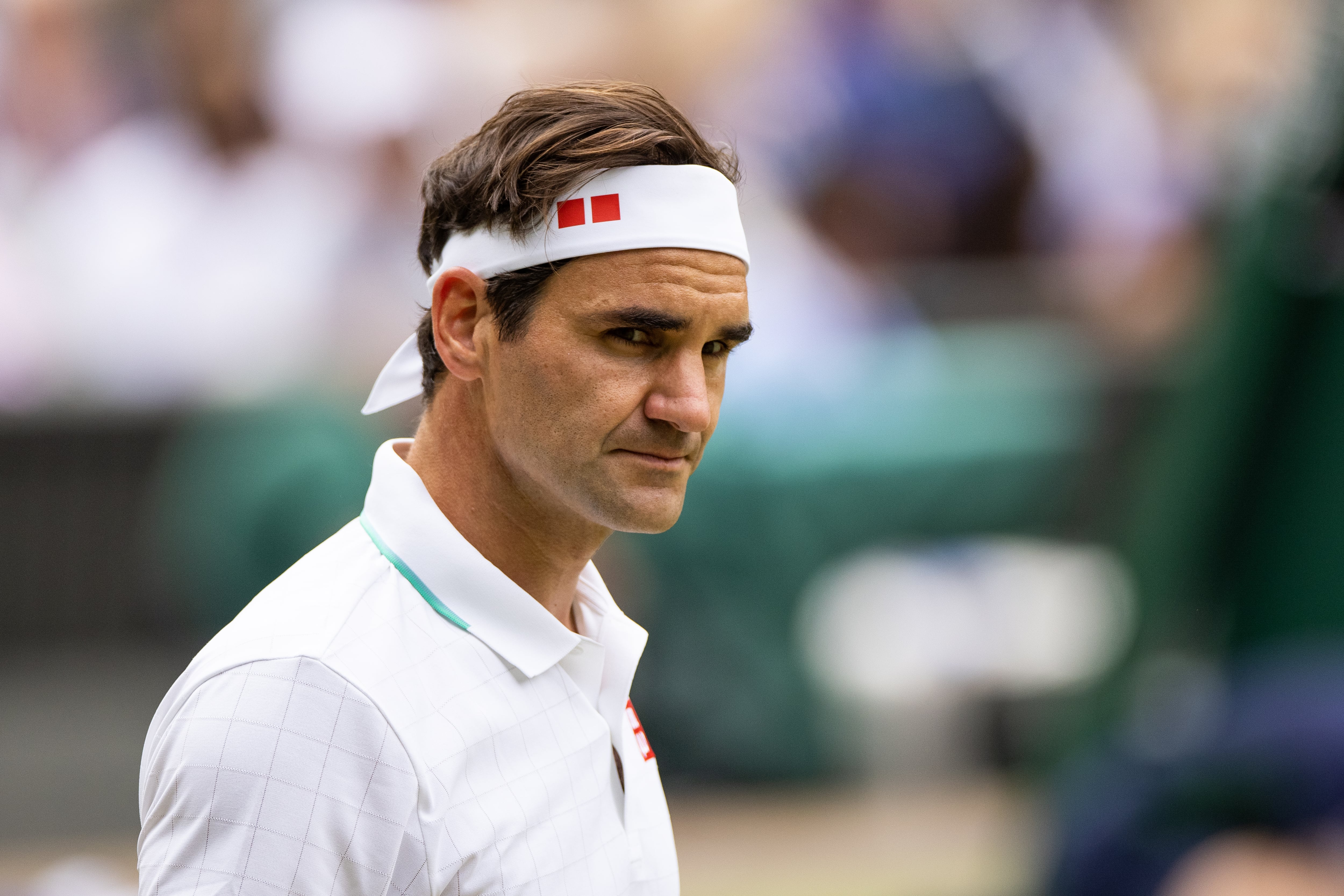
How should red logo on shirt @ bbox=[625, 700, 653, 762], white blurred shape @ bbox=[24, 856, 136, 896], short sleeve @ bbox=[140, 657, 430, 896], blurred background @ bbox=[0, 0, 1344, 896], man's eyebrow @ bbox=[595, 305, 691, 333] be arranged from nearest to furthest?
short sleeve @ bbox=[140, 657, 430, 896]
man's eyebrow @ bbox=[595, 305, 691, 333]
red logo on shirt @ bbox=[625, 700, 653, 762]
white blurred shape @ bbox=[24, 856, 136, 896]
blurred background @ bbox=[0, 0, 1344, 896]

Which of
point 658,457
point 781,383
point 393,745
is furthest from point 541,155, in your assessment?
point 781,383

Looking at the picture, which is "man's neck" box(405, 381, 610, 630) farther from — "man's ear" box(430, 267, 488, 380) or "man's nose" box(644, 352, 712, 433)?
"man's nose" box(644, 352, 712, 433)

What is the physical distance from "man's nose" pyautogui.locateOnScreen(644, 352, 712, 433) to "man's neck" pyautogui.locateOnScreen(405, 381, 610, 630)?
16 centimetres

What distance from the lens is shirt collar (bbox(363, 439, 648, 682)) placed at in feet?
5.72

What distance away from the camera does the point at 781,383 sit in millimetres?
6766

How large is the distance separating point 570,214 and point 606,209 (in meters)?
0.04

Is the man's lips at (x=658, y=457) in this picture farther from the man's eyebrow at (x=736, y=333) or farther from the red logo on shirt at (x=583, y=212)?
the red logo on shirt at (x=583, y=212)

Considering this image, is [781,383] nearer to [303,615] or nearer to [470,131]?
[470,131]

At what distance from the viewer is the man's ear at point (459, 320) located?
1760mm

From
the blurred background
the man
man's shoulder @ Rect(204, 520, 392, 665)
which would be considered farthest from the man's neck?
the blurred background

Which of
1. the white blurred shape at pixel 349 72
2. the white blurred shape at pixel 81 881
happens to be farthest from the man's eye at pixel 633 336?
the white blurred shape at pixel 349 72

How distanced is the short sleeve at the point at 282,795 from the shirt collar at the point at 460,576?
200 mm

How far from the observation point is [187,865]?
1.52 meters

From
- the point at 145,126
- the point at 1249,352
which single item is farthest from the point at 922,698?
the point at 145,126
